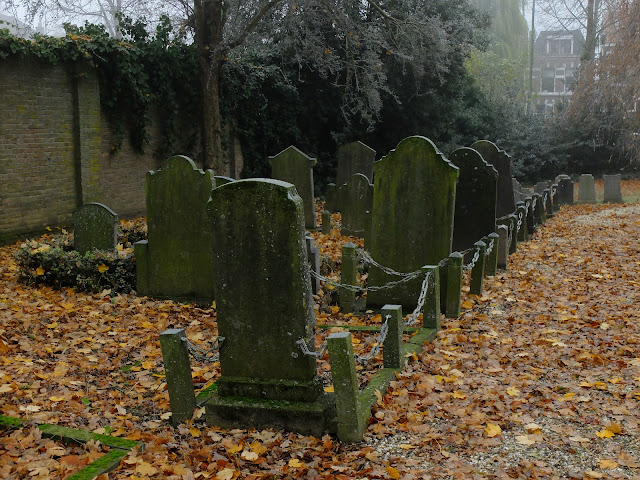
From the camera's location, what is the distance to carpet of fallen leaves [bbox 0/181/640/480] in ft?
13.9

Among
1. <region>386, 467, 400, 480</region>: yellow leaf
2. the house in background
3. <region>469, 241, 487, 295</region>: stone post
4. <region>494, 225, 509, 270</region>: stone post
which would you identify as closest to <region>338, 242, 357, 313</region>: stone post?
<region>469, 241, 487, 295</region>: stone post

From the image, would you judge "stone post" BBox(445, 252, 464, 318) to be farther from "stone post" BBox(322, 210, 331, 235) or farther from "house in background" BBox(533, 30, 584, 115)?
"house in background" BBox(533, 30, 584, 115)

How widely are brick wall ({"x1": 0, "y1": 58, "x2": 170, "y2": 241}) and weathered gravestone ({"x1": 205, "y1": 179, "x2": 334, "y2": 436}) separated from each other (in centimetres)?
942

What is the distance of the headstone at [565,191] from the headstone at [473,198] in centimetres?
1165

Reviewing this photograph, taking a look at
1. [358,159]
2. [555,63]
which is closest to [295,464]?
[358,159]

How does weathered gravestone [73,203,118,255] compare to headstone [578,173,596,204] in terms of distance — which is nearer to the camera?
weathered gravestone [73,203,118,255]

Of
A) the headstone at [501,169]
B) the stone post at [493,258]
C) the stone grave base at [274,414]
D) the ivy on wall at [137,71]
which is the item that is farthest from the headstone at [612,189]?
the stone grave base at [274,414]

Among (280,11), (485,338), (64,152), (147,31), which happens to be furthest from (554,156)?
(485,338)

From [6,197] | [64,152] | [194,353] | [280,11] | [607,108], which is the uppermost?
Answer: [280,11]

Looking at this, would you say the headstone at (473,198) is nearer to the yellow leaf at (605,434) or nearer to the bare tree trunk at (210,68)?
the yellow leaf at (605,434)

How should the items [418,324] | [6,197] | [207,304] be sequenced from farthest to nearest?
1. [6,197]
2. [207,304]
3. [418,324]

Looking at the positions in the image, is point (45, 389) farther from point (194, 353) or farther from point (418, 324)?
point (418, 324)

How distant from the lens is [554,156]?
27.6 metres

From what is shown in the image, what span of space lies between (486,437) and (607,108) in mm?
26573
